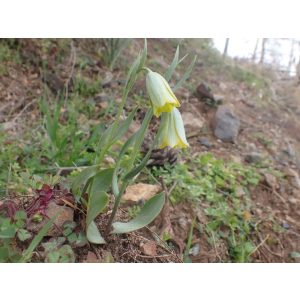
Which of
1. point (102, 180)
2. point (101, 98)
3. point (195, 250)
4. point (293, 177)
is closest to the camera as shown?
point (102, 180)

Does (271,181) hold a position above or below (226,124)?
below

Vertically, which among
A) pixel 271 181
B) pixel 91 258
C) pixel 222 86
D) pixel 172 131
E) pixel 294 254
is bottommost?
pixel 294 254

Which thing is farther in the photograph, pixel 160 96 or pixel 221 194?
pixel 221 194

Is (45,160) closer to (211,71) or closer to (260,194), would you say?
(260,194)

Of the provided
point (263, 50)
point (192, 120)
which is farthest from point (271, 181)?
point (263, 50)

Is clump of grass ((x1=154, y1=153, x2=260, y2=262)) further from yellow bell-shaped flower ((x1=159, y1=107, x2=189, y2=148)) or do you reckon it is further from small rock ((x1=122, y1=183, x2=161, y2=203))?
yellow bell-shaped flower ((x1=159, y1=107, x2=189, y2=148))

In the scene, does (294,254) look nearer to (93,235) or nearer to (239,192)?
(239,192)
